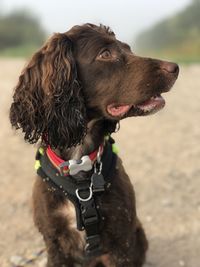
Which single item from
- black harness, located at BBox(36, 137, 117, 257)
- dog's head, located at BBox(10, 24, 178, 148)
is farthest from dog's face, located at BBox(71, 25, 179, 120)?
black harness, located at BBox(36, 137, 117, 257)

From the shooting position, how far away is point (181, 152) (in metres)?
7.06

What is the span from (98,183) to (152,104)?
24.9 inches

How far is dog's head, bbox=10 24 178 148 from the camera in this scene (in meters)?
3.31

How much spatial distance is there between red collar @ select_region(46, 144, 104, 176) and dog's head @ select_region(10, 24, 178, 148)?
0.49 feet

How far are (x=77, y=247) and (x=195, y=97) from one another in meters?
7.63

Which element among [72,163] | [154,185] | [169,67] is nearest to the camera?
[169,67]

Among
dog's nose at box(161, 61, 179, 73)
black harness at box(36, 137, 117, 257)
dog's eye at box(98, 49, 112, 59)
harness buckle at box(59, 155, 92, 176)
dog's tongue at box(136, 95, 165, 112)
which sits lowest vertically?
black harness at box(36, 137, 117, 257)

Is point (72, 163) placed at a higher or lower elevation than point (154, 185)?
lower

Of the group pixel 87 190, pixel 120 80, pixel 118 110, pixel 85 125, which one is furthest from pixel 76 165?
pixel 120 80

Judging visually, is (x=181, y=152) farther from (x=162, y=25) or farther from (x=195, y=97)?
(x=162, y=25)

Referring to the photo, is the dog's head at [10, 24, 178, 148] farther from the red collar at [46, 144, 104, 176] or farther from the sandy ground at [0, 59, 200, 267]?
the sandy ground at [0, 59, 200, 267]

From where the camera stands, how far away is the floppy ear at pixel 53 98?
10.9ft

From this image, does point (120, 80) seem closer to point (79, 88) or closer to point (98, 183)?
point (79, 88)

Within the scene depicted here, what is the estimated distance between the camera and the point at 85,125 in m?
3.39
